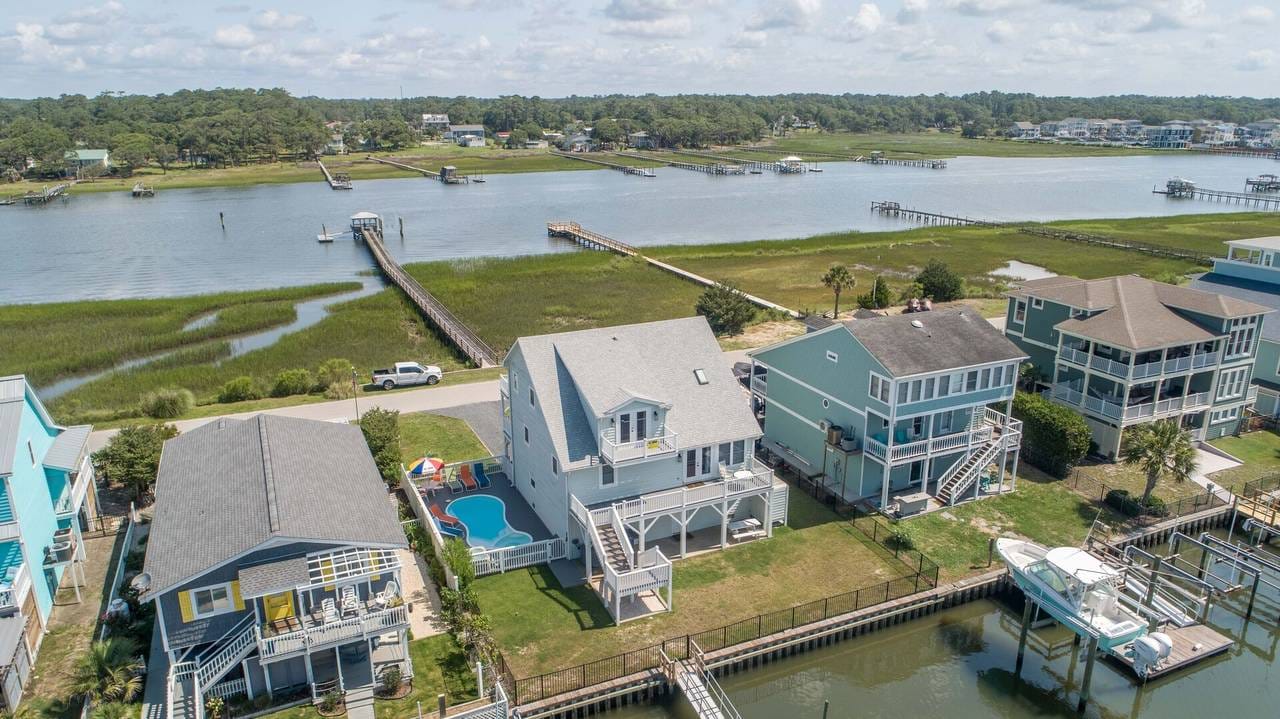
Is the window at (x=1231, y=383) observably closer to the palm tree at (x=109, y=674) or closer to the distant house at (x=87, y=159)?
the palm tree at (x=109, y=674)

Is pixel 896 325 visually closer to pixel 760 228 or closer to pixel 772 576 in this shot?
pixel 772 576

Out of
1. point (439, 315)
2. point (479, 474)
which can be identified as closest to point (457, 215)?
point (439, 315)

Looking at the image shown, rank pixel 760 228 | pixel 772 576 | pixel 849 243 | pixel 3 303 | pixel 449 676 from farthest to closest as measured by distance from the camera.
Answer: pixel 760 228
pixel 849 243
pixel 3 303
pixel 772 576
pixel 449 676

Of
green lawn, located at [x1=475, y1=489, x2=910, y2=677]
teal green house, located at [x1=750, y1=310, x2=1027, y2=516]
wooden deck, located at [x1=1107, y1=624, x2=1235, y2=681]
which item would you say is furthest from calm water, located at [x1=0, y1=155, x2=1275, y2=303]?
wooden deck, located at [x1=1107, y1=624, x2=1235, y2=681]

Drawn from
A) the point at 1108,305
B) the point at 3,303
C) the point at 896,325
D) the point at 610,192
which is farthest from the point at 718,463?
the point at 610,192

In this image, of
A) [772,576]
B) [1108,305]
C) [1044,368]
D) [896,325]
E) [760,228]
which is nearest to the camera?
[772,576]

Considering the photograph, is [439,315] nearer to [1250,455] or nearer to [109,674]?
[109,674]
